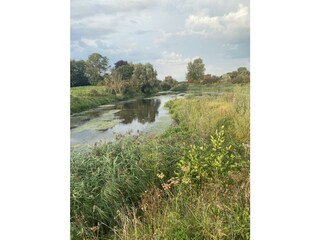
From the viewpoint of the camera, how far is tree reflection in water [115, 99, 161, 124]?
13.6ft

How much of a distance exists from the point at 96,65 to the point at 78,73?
19 centimetres

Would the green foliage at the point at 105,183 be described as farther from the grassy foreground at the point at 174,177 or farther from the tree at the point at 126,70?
the tree at the point at 126,70

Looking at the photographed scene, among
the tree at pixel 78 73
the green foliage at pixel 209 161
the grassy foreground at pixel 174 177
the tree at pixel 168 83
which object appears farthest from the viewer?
the tree at pixel 78 73

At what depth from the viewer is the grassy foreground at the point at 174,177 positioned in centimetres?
382

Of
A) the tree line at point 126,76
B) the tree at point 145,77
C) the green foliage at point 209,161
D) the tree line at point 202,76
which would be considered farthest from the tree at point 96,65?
the green foliage at point 209,161

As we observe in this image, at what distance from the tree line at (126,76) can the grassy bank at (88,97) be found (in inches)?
1.8

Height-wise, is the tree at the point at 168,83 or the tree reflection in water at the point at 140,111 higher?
the tree at the point at 168,83

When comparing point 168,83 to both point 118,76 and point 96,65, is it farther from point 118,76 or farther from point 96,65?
point 96,65

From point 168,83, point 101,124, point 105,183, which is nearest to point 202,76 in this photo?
point 168,83
